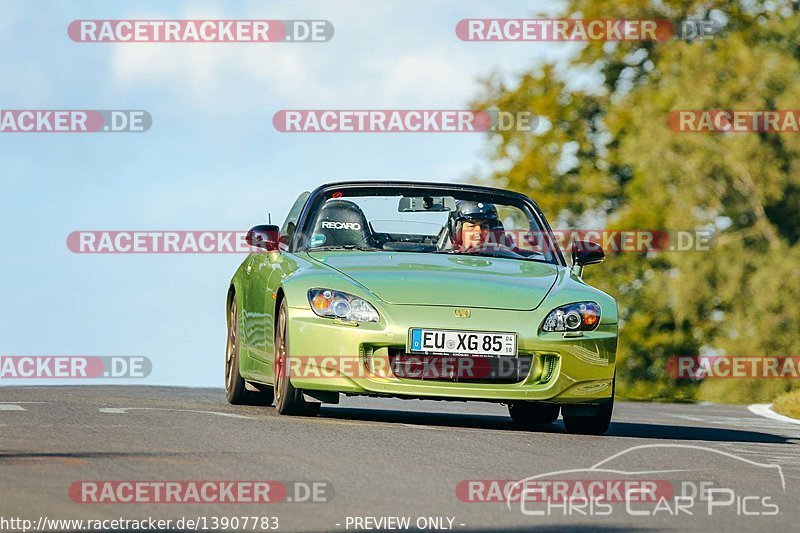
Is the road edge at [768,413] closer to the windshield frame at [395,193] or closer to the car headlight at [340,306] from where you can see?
the windshield frame at [395,193]

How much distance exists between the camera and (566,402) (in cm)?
1080

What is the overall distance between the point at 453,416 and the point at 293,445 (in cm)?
401

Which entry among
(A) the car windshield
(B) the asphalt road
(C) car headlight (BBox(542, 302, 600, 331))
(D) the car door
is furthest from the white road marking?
(C) car headlight (BBox(542, 302, 600, 331))

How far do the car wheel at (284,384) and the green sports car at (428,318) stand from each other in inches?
0.4

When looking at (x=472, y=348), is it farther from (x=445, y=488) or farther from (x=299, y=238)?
(x=445, y=488)

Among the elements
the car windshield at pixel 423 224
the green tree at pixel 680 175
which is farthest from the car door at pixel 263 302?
the green tree at pixel 680 175

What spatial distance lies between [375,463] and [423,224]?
438 cm

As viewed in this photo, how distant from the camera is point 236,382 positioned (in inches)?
510

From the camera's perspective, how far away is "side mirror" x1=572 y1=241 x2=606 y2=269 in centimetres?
1213

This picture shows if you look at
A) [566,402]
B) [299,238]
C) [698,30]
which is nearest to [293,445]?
[566,402]

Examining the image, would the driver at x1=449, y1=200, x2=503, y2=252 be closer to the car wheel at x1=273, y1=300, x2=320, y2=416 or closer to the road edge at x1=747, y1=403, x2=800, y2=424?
the car wheel at x1=273, y1=300, x2=320, y2=416

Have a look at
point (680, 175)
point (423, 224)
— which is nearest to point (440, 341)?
point (423, 224)

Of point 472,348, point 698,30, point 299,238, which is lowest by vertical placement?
point 472,348

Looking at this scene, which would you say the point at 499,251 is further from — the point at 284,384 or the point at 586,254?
the point at 284,384
